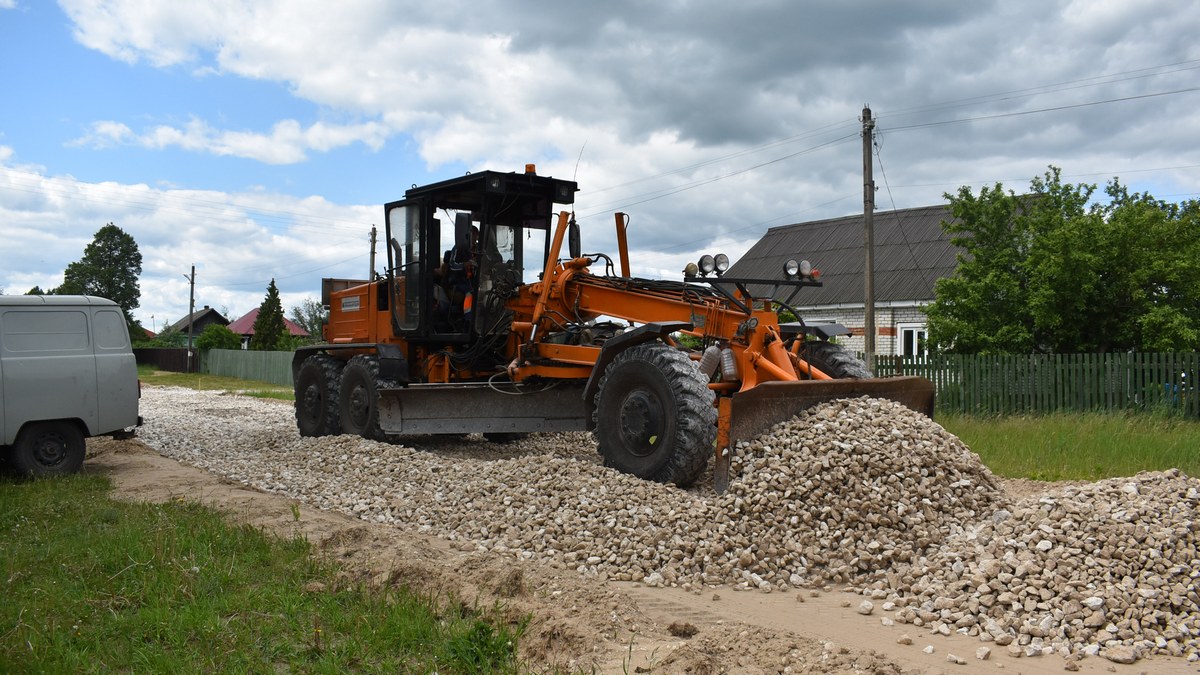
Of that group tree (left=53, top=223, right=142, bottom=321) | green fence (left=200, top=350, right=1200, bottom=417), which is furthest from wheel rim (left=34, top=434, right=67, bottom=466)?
tree (left=53, top=223, right=142, bottom=321)

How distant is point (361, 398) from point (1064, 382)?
1154cm

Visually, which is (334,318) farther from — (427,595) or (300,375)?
(427,595)

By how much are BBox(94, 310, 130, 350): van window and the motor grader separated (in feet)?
8.73

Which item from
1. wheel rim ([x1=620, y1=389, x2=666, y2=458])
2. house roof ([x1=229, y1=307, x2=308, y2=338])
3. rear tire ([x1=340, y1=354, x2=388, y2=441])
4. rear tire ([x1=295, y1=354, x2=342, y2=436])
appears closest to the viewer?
wheel rim ([x1=620, y1=389, x2=666, y2=458])

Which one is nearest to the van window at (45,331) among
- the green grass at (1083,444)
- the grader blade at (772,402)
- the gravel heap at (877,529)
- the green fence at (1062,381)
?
the gravel heap at (877,529)

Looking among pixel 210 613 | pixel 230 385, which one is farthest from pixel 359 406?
pixel 230 385

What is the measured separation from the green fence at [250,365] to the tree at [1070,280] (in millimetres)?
25121

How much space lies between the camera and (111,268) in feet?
235

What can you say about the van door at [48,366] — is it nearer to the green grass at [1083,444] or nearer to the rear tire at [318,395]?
the rear tire at [318,395]

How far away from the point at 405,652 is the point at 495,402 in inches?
249

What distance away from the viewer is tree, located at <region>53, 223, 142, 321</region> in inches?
2736

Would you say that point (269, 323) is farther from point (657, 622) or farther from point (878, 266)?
point (657, 622)

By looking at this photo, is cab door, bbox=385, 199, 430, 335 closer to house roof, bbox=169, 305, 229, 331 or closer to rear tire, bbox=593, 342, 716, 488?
rear tire, bbox=593, 342, 716, 488

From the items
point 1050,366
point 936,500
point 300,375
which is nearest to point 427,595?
point 936,500
